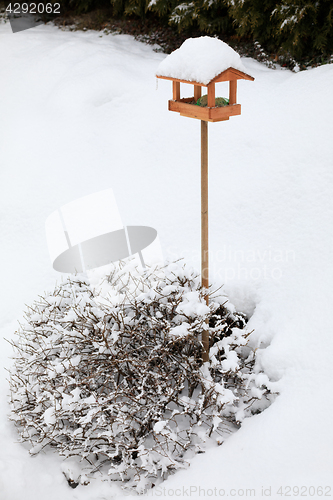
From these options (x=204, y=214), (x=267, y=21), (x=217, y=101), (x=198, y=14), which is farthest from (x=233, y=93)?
(x=198, y=14)

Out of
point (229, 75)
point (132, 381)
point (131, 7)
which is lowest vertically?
point (132, 381)

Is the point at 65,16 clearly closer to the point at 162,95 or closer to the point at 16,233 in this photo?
the point at 162,95

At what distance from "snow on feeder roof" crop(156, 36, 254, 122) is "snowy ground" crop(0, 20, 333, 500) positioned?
1464mm

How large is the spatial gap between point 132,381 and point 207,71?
189 cm

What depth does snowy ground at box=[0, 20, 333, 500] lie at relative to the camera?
2.59 m

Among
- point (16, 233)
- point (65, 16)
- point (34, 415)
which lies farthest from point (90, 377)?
point (65, 16)

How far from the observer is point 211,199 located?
4.44 m

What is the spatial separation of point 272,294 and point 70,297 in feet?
4.94

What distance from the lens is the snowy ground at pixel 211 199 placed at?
8.51 ft

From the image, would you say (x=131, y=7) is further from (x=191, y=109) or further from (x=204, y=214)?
(x=204, y=214)

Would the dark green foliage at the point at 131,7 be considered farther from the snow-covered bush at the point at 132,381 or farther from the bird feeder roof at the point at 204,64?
the snow-covered bush at the point at 132,381

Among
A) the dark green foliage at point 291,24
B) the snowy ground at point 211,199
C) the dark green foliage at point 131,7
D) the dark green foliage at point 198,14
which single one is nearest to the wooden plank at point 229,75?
the snowy ground at point 211,199

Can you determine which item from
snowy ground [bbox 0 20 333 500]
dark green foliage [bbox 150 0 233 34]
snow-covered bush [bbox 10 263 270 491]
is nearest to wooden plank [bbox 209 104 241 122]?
snow-covered bush [bbox 10 263 270 491]

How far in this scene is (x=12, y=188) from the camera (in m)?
5.29
